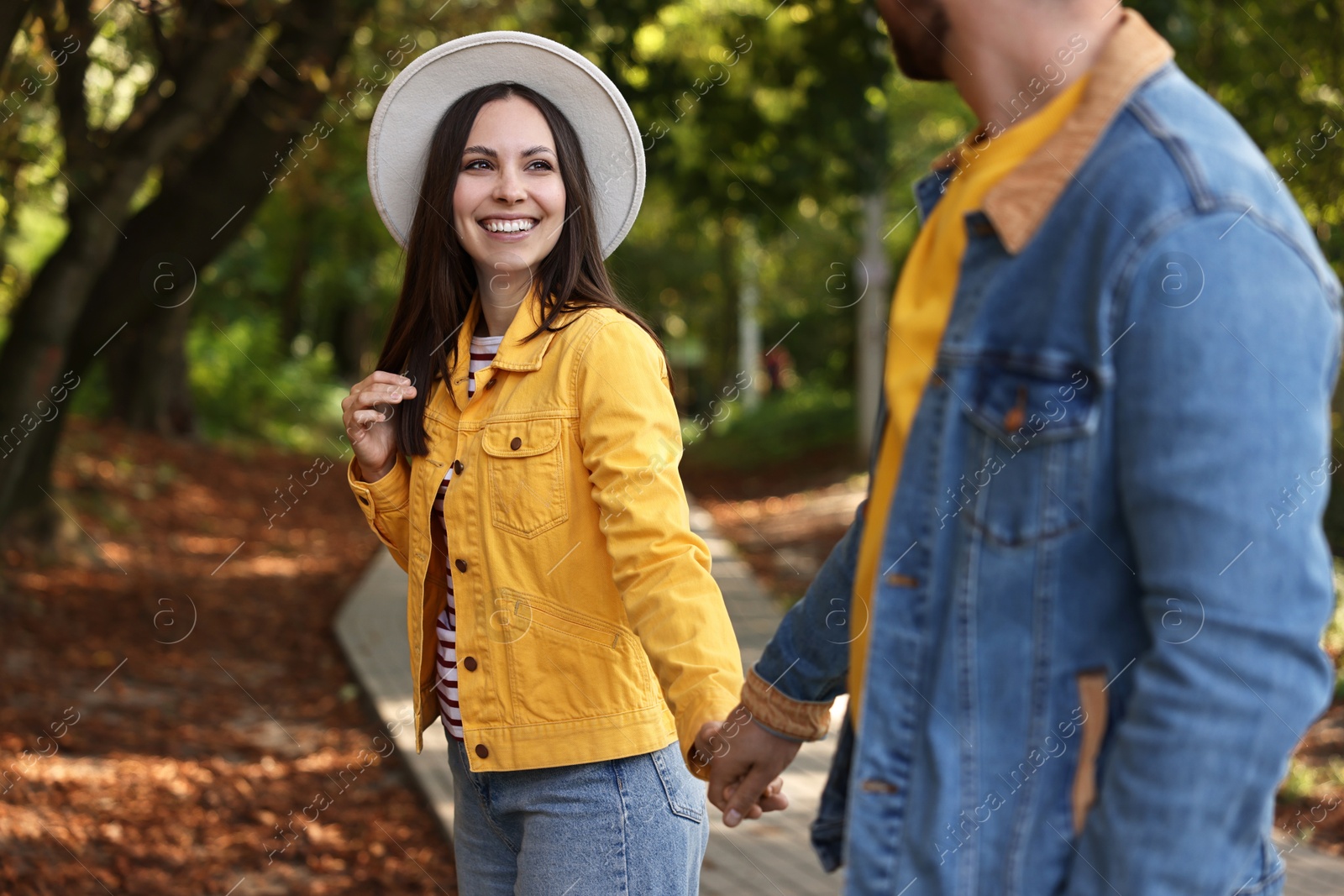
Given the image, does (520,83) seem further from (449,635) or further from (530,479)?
(449,635)

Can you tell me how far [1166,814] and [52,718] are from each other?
21.1 feet

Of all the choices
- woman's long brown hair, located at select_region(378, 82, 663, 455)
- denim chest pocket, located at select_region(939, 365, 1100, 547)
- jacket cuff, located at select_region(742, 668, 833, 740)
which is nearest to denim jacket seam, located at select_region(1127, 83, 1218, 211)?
denim chest pocket, located at select_region(939, 365, 1100, 547)

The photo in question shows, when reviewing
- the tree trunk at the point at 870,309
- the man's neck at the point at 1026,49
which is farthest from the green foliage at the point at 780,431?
the man's neck at the point at 1026,49

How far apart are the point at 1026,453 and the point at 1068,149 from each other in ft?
0.98

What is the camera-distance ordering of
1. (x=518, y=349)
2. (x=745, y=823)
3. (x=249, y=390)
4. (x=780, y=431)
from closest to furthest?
(x=518, y=349), (x=745, y=823), (x=249, y=390), (x=780, y=431)

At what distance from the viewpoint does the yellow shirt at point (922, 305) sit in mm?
1347

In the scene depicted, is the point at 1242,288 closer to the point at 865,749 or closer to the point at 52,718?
the point at 865,749

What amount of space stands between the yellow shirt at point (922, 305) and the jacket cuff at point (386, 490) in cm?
123

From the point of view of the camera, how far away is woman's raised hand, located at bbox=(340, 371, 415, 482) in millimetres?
2379

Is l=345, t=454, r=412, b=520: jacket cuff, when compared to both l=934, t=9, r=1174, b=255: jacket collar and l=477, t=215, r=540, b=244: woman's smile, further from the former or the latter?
l=934, t=9, r=1174, b=255: jacket collar

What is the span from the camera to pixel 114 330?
8.87 m

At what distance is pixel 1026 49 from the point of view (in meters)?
Answer: 1.37

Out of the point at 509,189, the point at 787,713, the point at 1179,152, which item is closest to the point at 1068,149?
the point at 1179,152

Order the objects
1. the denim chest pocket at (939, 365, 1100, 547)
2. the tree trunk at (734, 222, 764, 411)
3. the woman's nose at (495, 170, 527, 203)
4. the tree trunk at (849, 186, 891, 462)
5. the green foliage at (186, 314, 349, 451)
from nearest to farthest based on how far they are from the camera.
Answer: the denim chest pocket at (939, 365, 1100, 547)
the woman's nose at (495, 170, 527, 203)
the tree trunk at (849, 186, 891, 462)
the green foliage at (186, 314, 349, 451)
the tree trunk at (734, 222, 764, 411)
